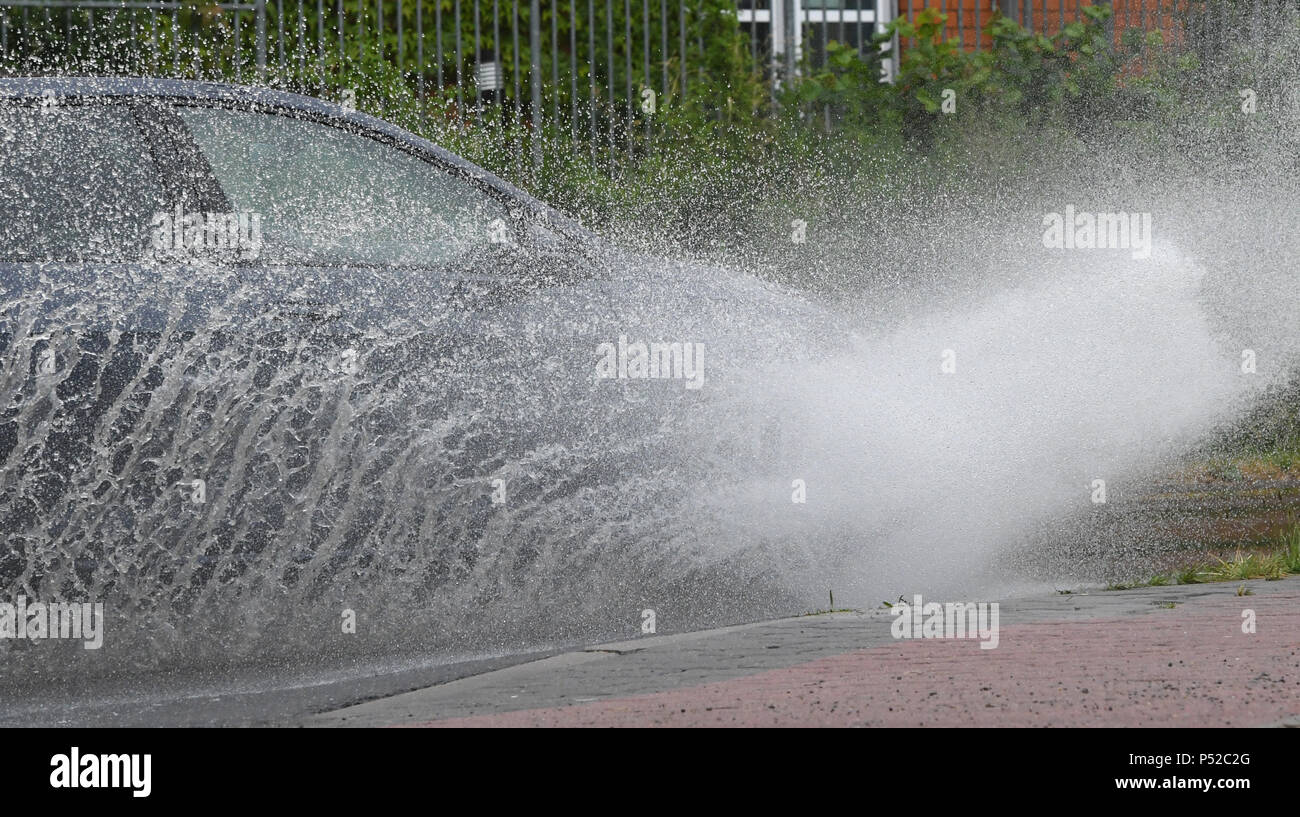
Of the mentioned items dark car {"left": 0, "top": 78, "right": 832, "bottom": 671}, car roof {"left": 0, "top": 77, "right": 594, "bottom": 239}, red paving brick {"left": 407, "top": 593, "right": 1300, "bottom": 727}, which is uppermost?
car roof {"left": 0, "top": 77, "right": 594, "bottom": 239}

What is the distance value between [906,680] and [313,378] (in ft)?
6.68

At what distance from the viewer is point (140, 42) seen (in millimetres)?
10102

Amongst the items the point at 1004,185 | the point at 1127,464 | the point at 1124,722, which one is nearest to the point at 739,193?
the point at 1004,185

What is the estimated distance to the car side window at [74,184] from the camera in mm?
4938

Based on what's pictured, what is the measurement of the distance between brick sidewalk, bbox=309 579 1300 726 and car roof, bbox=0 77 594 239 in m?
1.69

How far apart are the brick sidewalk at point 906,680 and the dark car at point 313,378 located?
695mm

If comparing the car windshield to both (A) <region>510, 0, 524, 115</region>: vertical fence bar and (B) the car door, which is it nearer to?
(B) the car door

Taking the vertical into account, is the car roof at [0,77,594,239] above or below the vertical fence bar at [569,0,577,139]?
below

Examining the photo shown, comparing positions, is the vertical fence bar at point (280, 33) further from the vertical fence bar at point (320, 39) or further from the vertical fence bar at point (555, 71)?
the vertical fence bar at point (555, 71)

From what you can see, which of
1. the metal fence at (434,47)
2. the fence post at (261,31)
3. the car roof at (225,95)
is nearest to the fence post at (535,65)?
the metal fence at (434,47)

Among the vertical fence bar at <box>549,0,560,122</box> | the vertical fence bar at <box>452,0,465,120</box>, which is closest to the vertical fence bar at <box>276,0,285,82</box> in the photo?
the vertical fence bar at <box>452,0,465,120</box>

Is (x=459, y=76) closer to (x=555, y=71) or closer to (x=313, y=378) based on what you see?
(x=555, y=71)

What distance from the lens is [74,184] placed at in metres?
5.05

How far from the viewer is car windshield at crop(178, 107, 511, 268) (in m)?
5.29
